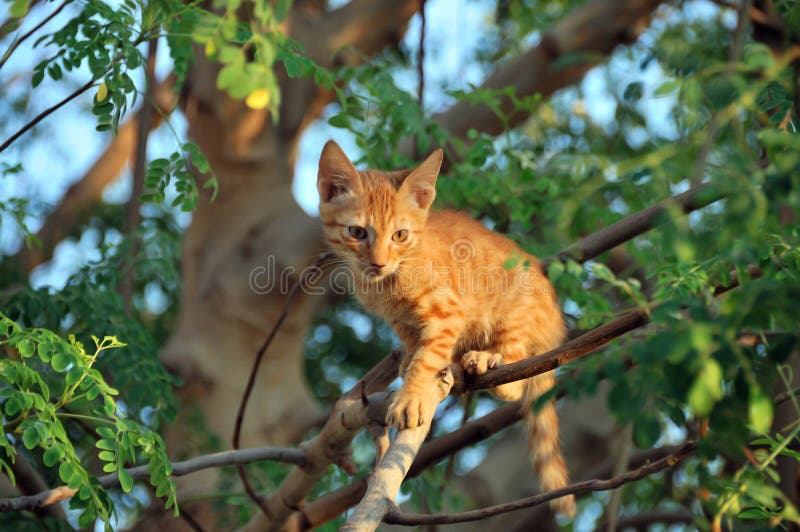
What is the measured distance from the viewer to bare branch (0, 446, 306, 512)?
2561mm

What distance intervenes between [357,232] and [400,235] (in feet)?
0.68

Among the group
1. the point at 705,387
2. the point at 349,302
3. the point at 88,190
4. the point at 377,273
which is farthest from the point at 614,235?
the point at 88,190

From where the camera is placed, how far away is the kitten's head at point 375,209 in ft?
11.9

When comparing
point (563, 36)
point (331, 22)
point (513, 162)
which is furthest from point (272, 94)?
point (331, 22)

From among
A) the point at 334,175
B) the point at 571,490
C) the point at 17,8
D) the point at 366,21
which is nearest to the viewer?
the point at 17,8

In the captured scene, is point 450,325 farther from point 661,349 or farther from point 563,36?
point 563,36

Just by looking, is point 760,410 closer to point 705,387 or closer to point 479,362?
point 705,387

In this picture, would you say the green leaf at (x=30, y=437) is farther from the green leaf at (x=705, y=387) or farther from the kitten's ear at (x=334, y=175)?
the kitten's ear at (x=334, y=175)

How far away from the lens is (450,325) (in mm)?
3389

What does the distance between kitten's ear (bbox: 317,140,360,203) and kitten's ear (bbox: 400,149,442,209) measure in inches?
9.7

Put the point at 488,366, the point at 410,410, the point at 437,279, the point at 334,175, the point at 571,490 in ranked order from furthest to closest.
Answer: the point at 334,175 → the point at 437,279 → the point at 488,366 → the point at 410,410 → the point at 571,490

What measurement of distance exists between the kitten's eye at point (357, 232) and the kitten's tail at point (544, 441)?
3.27 ft

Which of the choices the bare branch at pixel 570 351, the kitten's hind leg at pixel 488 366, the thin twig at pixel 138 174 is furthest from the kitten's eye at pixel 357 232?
the thin twig at pixel 138 174

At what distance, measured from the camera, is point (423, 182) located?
12.4 feet
